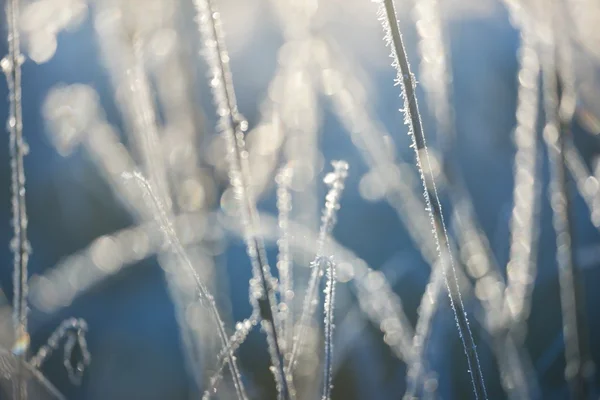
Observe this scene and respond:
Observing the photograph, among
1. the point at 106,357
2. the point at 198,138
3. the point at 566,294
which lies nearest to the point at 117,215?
the point at 106,357

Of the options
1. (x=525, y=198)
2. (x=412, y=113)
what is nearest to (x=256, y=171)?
(x=525, y=198)

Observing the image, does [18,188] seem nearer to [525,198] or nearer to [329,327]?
[329,327]

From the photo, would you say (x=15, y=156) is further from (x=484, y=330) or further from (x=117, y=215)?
(x=117, y=215)

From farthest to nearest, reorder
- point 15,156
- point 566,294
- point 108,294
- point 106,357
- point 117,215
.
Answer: point 117,215
point 108,294
point 106,357
point 566,294
point 15,156

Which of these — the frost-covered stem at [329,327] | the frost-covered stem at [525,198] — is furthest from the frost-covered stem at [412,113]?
the frost-covered stem at [525,198]

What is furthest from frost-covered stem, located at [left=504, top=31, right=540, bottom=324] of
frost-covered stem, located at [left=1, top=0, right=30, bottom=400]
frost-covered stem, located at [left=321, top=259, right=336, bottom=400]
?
frost-covered stem, located at [left=1, top=0, right=30, bottom=400]

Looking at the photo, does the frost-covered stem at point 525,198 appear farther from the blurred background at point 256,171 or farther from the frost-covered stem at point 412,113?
the frost-covered stem at point 412,113

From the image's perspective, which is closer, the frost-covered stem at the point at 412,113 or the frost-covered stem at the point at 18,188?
the frost-covered stem at the point at 412,113

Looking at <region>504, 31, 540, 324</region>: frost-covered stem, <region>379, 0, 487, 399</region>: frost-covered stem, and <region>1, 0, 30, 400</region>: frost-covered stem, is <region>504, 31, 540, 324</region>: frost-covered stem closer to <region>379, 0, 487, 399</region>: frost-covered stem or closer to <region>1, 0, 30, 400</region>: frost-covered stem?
<region>379, 0, 487, 399</region>: frost-covered stem
